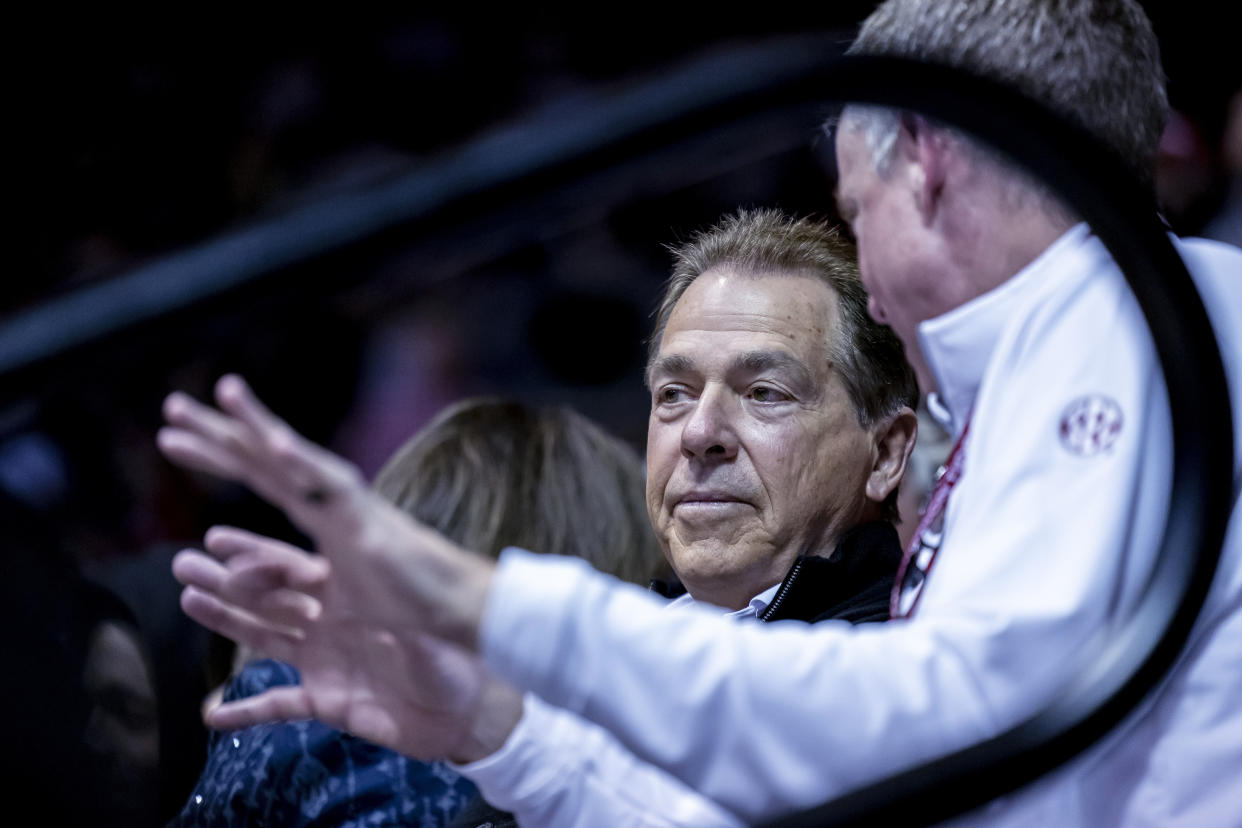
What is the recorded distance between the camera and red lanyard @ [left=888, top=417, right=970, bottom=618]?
1103 millimetres

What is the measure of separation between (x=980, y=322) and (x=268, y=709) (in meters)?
0.62

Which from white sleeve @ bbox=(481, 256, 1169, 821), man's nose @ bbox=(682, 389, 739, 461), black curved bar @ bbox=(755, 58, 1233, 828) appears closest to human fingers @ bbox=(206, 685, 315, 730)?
white sleeve @ bbox=(481, 256, 1169, 821)

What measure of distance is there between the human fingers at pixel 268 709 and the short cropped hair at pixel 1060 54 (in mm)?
607

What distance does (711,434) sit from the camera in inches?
68.7

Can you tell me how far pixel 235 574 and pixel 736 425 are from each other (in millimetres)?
888

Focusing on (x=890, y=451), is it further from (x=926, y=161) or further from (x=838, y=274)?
(x=926, y=161)

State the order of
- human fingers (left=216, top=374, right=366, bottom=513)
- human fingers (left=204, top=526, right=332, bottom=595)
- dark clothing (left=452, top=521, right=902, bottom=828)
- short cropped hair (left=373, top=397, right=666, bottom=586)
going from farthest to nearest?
short cropped hair (left=373, top=397, right=666, bottom=586) → dark clothing (left=452, top=521, right=902, bottom=828) → human fingers (left=204, top=526, right=332, bottom=595) → human fingers (left=216, top=374, right=366, bottom=513)

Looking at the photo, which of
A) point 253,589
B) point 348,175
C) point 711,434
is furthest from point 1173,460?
point 348,175

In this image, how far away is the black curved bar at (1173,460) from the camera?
2.78 feet

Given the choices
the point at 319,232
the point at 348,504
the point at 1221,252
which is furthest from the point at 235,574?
the point at 1221,252

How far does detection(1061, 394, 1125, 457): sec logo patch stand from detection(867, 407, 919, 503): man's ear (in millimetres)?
891

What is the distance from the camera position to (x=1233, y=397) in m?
1.01

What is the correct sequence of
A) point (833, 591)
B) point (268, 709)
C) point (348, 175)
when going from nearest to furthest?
point (268, 709) → point (833, 591) → point (348, 175)

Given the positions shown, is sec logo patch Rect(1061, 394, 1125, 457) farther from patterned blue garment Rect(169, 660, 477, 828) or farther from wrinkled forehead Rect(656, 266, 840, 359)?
patterned blue garment Rect(169, 660, 477, 828)
